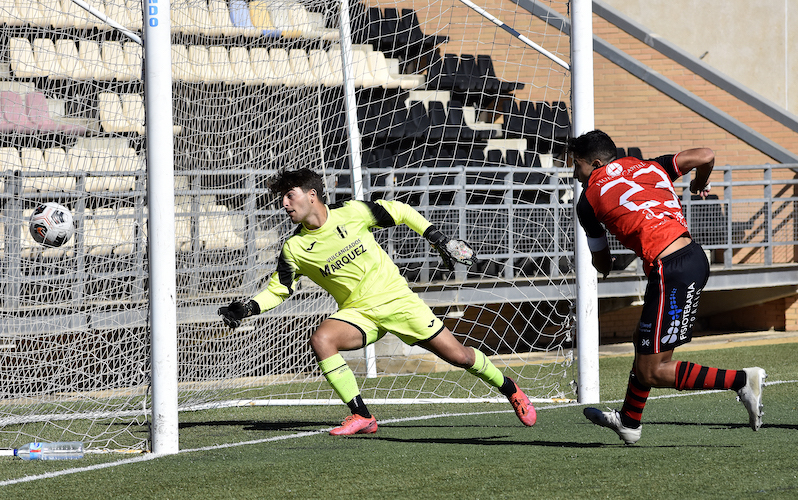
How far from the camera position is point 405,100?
425 inches

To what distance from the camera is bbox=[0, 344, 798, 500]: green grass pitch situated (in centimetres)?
369

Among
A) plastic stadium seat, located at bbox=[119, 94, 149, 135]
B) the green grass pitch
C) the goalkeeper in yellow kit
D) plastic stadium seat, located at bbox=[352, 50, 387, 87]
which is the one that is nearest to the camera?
the green grass pitch

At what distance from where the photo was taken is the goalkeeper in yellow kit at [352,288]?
5.21 metres

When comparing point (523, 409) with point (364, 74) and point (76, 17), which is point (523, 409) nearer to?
point (76, 17)

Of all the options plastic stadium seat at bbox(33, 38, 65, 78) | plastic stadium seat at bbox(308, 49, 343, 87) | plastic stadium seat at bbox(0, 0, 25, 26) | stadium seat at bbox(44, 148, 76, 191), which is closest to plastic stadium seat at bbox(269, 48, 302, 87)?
plastic stadium seat at bbox(308, 49, 343, 87)

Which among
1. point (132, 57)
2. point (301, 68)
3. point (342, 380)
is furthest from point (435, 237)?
point (132, 57)

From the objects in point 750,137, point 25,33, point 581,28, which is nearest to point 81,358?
point 25,33

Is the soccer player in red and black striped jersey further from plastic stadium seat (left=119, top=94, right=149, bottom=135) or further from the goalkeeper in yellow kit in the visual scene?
plastic stadium seat (left=119, top=94, right=149, bottom=135)

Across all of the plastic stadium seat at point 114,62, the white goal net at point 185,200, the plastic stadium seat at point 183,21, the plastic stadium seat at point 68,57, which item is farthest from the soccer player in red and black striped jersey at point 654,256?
the plastic stadium seat at point 68,57

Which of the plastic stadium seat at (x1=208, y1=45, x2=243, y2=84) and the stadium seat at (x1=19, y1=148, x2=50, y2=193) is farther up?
the plastic stadium seat at (x1=208, y1=45, x2=243, y2=84)

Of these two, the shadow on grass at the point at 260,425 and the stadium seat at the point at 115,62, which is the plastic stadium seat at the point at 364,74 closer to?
the stadium seat at the point at 115,62

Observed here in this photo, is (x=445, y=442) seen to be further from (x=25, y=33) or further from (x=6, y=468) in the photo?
(x=25, y=33)

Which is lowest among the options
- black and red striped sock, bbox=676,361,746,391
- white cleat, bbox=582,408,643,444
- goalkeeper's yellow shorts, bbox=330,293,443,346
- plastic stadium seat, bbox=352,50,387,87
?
white cleat, bbox=582,408,643,444

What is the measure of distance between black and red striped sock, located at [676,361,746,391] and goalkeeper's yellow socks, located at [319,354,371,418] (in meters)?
Result: 1.84
